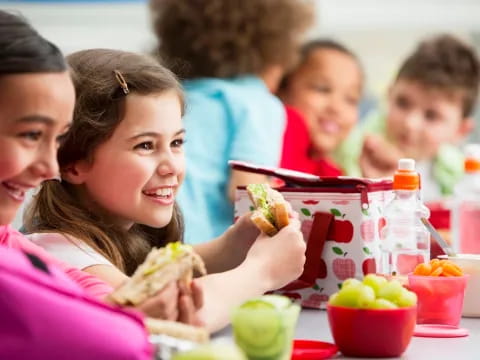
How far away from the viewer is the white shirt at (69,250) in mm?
1307

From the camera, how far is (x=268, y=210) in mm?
1405

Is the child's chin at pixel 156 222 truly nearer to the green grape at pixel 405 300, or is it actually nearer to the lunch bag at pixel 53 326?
the green grape at pixel 405 300

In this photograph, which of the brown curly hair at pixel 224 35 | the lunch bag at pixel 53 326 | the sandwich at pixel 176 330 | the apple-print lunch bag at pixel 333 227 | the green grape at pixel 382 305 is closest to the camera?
the lunch bag at pixel 53 326

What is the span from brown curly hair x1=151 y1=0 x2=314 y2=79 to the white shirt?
1403 mm

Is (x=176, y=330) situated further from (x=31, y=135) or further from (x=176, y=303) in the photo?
(x=31, y=135)

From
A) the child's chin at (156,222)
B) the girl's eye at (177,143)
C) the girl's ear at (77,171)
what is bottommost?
the child's chin at (156,222)

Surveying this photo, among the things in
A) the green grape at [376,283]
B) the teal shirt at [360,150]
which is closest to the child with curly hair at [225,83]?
the teal shirt at [360,150]

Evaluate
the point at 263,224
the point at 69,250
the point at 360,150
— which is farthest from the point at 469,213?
the point at 360,150

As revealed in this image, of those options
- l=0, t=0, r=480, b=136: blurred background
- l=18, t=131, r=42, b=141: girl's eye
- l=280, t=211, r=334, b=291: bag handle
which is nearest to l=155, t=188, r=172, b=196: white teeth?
l=280, t=211, r=334, b=291: bag handle

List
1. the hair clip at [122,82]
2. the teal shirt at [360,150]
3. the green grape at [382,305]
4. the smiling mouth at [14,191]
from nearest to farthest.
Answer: the smiling mouth at [14,191]
the green grape at [382,305]
the hair clip at [122,82]
the teal shirt at [360,150]

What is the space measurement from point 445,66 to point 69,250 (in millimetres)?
1845

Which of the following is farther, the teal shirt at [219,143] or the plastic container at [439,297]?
the teal shirt at [219,143]

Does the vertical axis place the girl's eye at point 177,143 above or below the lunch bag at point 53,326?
above

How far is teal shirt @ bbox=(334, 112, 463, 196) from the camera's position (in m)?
3.00
